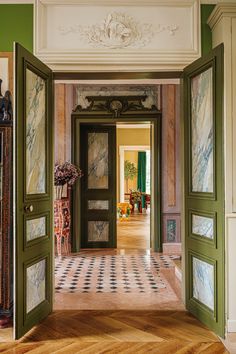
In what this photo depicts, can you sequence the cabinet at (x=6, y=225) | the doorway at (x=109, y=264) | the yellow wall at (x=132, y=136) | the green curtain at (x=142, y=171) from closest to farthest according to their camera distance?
the cabinet at (x=6, y=225)
the doorway at (x=109, y=264)
the yellow wall at (x=132, y=136)
the green curtain at (x=142, y=171)

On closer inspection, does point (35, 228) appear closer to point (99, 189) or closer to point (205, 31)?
point (205, 31)

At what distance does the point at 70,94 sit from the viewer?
7922 mm

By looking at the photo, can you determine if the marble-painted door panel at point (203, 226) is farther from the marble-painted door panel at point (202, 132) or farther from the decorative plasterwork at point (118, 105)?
the decorative plasterwork at point (118, 105)

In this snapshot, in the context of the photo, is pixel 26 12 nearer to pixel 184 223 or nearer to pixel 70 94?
pixel 184 223

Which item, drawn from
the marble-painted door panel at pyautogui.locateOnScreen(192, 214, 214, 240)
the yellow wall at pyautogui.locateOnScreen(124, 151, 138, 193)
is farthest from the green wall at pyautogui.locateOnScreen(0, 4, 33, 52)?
the yellow wall at pyautogui.locateOnScreen(124, 151, 138, 193)

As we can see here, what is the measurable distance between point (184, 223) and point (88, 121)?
4242 millimetres

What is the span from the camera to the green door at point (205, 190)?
136 inches

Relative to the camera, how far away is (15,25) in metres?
4.06

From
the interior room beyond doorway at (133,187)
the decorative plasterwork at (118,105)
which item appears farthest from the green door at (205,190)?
the interior room beyond doorway at (133,187)

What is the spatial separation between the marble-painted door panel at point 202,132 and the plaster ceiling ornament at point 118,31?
2.08ft

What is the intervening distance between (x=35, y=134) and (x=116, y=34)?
1.29m

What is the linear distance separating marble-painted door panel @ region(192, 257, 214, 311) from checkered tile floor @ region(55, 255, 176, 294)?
3.56ft

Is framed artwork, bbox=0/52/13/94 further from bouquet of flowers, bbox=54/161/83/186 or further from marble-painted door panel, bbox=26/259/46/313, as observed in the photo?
bouquet of flowers, bbox=54/161/83/186

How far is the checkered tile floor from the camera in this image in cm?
510
